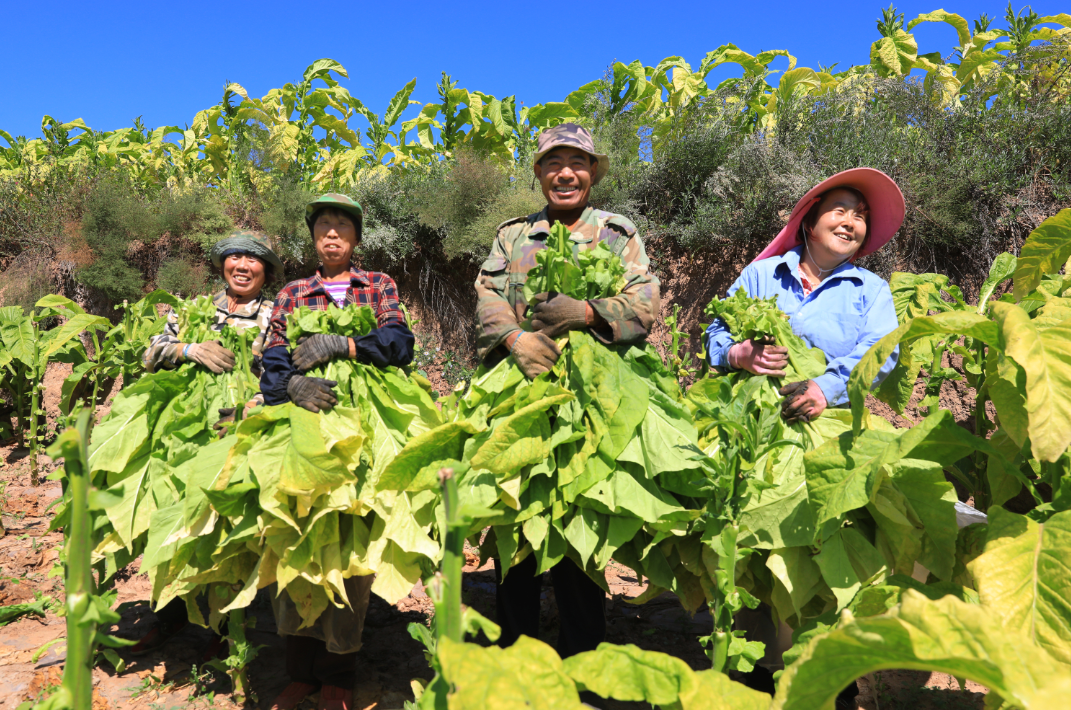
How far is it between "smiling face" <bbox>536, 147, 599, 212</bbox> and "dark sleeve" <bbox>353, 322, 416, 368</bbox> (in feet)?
2.68

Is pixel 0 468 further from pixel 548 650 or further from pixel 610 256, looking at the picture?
pixel 548 650

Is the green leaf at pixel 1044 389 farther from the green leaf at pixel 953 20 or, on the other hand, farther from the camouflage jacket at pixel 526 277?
the green leaf at pixel 953 20

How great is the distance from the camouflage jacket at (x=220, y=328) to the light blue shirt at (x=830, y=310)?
2.00m

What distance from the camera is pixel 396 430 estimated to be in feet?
7.77

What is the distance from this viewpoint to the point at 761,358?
7.07 ft

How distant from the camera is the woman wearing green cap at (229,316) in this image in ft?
9.31

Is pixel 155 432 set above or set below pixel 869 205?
below

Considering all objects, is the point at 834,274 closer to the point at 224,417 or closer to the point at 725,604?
the point at 725,604

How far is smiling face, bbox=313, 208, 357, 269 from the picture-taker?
288cm

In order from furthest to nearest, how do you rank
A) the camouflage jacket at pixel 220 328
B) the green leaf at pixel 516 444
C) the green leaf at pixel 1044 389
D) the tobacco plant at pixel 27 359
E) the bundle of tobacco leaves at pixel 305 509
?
the tobacco plant at pixel 27 359
the camouflage jacket at pixel 220 328
the bundle of tobacco leaves at pixel 305 509
the green leaf at pixel 516 444
the green leaf at pixel 1044 389

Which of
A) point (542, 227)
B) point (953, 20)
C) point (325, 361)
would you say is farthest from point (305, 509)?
point (953, 20)

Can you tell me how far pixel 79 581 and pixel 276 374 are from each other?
1697mm

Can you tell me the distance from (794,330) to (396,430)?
1.50 m

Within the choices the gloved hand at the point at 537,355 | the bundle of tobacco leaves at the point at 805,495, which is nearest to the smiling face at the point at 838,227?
the bundle of tobacco leaves at the point at 805,495
